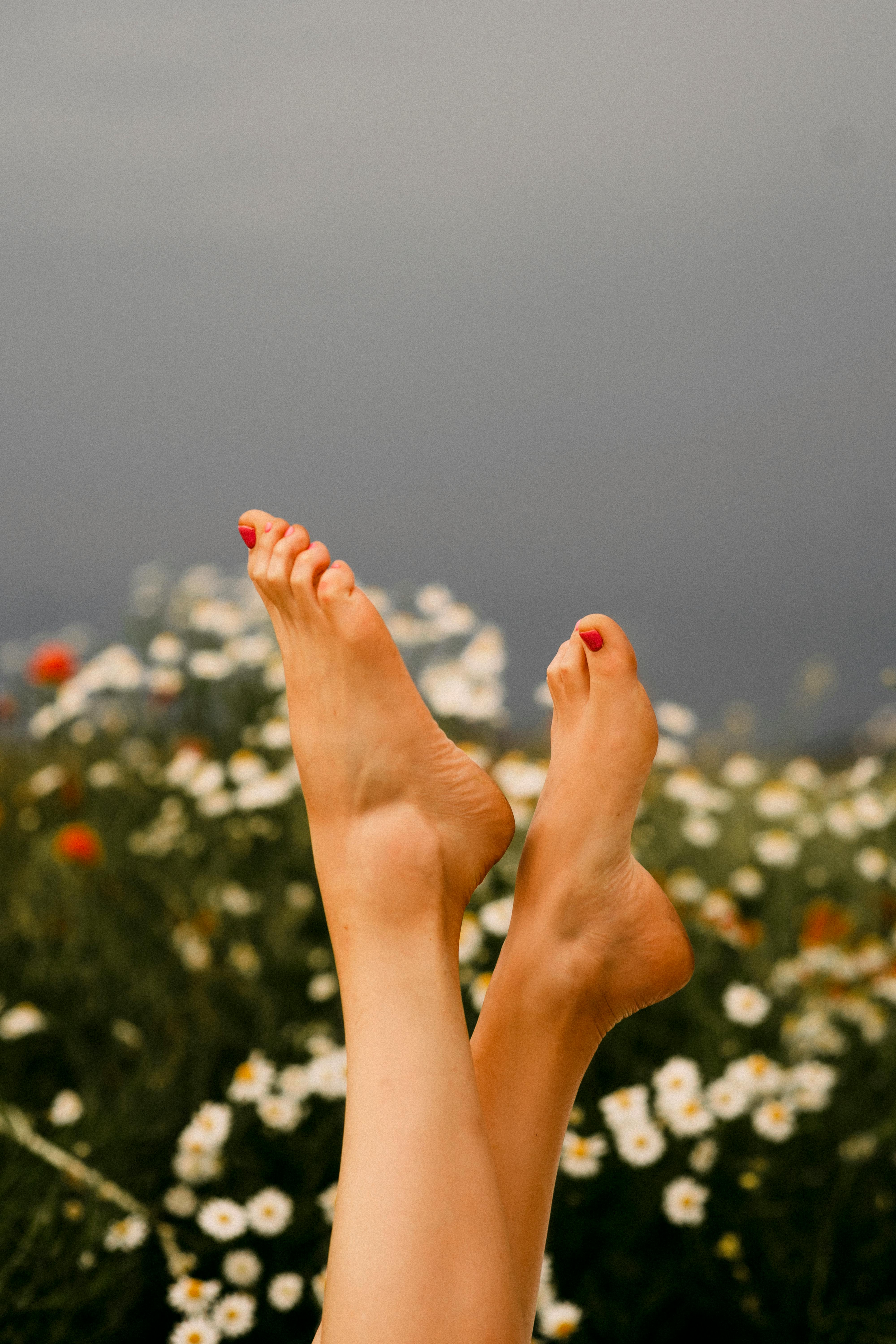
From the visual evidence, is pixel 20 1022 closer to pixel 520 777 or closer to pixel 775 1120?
pixel 520 777

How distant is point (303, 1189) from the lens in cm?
178

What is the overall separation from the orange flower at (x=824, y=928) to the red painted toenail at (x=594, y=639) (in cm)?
120

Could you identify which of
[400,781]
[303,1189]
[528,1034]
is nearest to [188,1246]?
[303,1189]

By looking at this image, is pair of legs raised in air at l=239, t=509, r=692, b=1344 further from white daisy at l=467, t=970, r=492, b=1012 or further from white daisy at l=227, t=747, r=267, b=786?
white daisy at l=227, t=747, r=267, b=786

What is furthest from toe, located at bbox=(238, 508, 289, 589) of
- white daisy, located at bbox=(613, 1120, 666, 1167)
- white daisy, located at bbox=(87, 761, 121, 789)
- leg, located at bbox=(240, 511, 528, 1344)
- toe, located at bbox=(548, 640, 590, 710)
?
white daisy, located at bbox=(87, 761, 121, 789)

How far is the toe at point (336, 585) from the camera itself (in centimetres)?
140

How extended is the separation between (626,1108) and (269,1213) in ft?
1.76

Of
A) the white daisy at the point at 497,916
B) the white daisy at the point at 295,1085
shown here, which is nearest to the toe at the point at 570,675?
the white daisy at the point at 497,916

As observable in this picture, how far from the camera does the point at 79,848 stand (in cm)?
257

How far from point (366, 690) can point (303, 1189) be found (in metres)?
0.89

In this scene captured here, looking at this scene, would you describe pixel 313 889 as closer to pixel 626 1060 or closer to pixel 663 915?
pixel 626 1060

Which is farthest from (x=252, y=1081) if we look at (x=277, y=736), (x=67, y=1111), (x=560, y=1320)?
(x=277, y=736)

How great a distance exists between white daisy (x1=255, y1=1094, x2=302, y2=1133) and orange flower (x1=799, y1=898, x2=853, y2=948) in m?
1.14

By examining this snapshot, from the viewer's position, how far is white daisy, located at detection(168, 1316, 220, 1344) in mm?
1413
